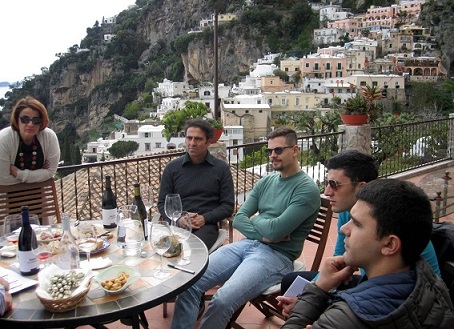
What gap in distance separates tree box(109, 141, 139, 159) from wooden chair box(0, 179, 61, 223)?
120 ft

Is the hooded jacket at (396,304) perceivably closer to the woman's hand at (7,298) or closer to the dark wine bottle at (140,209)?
the woman's hand at (7,298)

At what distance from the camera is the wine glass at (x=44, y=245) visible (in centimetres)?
198

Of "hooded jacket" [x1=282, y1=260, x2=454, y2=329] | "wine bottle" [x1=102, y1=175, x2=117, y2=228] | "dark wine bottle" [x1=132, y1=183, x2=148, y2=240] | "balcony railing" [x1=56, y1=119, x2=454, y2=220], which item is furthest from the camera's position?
"balcony railing" [x1=56, y1=119, x2=454, y2=220]

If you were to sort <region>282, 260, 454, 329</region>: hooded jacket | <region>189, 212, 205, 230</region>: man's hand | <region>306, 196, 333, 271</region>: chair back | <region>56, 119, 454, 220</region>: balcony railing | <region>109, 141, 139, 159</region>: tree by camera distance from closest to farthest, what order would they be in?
<region>282, 260, 454, 329</region>: hooded jacket → <region>306, 196, 333, 271</region>: chair back → <region>189, 212, 205, 230</region>: man's hand → <region>56, 119, 454, 220</region>: balcony railing → <region>109, 141, 139, 159</region>: tree

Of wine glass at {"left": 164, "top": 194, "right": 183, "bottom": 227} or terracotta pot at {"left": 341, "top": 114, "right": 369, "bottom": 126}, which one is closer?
wine glass at {"left": 164, "top": 194, "right": 183, "bottom": 227}

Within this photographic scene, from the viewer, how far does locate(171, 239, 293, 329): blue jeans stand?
7.59 feet

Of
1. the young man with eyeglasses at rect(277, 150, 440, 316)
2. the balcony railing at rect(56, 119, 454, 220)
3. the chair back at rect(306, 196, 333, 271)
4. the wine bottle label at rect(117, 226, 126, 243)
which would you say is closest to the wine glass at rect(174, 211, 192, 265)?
the wine bottle label at rect(117, 226, 126, 243)

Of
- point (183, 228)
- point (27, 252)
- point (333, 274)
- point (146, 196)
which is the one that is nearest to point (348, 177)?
point (333, 274)

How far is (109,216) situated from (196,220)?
0.67m

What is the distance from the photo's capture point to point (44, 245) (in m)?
2.14

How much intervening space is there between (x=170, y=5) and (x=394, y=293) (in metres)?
Answer: 96.8

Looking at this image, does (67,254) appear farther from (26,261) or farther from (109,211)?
(109,211)

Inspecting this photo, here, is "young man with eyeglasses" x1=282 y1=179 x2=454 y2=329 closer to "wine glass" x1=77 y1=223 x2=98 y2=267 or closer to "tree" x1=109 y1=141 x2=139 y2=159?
"wine glass" x1=77 y1=223 x2=98 y2=267

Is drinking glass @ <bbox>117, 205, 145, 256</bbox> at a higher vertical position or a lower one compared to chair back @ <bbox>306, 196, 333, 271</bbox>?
higher
